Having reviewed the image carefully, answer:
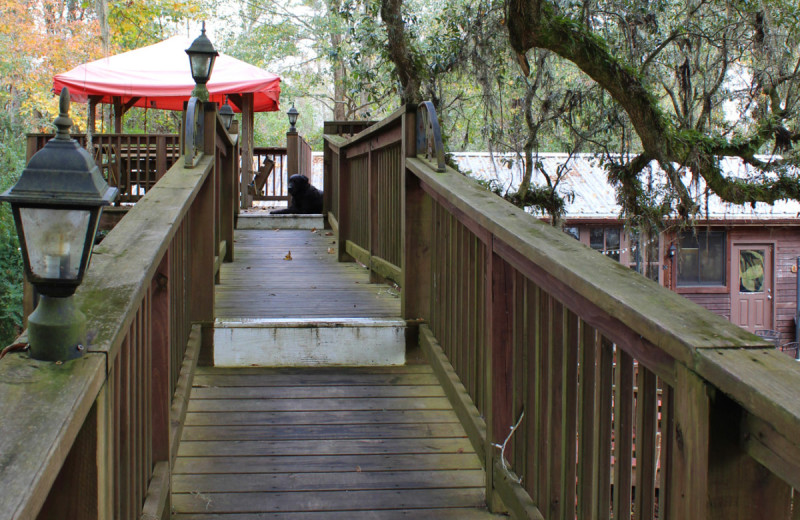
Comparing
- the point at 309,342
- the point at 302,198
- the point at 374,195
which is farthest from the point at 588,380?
the point at 302,198

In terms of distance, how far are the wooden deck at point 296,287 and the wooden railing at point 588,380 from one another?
3.48 feet

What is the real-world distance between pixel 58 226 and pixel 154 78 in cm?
1200

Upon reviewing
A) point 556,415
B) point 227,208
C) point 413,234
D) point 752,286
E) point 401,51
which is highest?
point 401,51

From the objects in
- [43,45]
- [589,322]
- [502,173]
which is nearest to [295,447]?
[589,322]

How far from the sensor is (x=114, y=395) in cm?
177

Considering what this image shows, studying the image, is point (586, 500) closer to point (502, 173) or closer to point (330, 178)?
point (330, 178)

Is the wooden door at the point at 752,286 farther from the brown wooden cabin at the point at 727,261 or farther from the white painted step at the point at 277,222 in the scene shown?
the white painted step at the point at 277,222

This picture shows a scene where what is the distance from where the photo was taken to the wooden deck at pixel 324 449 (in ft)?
8.97

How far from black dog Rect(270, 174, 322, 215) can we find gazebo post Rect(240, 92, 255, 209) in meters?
1.89

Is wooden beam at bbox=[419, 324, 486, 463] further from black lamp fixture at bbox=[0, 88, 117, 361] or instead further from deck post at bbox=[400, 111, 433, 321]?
black lamp fixture at bbox=[0, 88, 117, 361]

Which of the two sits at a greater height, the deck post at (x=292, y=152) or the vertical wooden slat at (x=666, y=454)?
the deck post at (x=292, y=152)

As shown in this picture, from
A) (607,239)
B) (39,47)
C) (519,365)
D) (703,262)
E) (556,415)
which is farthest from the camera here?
(39,47)

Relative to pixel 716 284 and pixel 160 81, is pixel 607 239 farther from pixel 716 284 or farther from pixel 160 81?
pixel 160 81

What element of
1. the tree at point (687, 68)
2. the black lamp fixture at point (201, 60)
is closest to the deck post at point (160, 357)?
the black lamp fixture at point (201, 60)
